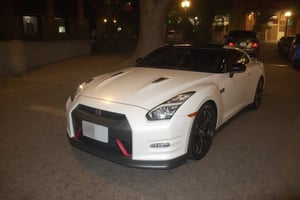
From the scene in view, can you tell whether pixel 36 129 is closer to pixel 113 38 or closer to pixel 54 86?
pixel 54 86

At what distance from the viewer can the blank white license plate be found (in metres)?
3.35

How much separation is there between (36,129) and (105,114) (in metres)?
2.18

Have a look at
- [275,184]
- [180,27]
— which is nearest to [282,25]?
[180,27]

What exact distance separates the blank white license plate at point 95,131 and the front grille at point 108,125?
4cm

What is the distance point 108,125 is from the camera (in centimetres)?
330

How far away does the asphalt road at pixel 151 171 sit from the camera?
3160 millimetres

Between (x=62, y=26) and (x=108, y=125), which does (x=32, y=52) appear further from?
(x=62, y=26)

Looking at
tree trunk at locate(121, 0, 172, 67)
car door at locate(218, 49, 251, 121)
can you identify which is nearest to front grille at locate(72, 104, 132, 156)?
car door at locate(218, 49, 251, 121)

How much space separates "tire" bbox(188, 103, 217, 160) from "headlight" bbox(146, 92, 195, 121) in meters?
0.34

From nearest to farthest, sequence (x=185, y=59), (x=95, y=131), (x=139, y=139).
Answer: (x=139, y=139), (x=95, y=131), (x=185, y=59)

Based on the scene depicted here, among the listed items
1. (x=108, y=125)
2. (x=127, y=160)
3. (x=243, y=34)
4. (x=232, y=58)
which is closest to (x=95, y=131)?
(x=108, y=125)

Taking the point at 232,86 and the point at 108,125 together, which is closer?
the point at 108,125

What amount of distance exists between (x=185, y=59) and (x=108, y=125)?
2175 millimetres

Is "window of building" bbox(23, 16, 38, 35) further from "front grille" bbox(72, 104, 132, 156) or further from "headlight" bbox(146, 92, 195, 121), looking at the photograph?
"headlight" bbox(146, 92, 195, 121)
